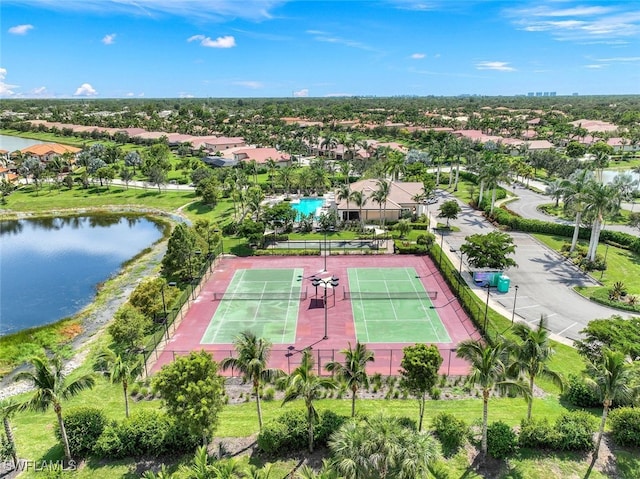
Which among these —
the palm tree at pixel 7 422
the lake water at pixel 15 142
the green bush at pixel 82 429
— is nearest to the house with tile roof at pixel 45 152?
the lake water at pixel 15 142

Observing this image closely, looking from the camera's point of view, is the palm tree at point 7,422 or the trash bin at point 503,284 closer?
the palm tree at point 7,422

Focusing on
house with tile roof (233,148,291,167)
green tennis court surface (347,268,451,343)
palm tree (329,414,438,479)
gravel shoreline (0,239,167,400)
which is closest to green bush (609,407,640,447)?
palm tree (329,414,438,479)

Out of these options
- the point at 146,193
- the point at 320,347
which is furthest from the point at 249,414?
→ the point at 146,193

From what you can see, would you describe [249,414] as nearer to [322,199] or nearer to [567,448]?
[567,448]

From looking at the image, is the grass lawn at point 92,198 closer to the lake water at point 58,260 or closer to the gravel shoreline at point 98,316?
the lake water at point 58,260

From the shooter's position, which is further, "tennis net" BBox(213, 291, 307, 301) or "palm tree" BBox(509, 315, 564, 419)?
"tennis net" BBox(213, 291, 307, 301)

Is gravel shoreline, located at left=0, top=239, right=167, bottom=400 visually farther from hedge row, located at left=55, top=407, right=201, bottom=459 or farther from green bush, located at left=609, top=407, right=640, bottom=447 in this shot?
green bush, located at left=609, top=407, right=640, bottom=447
